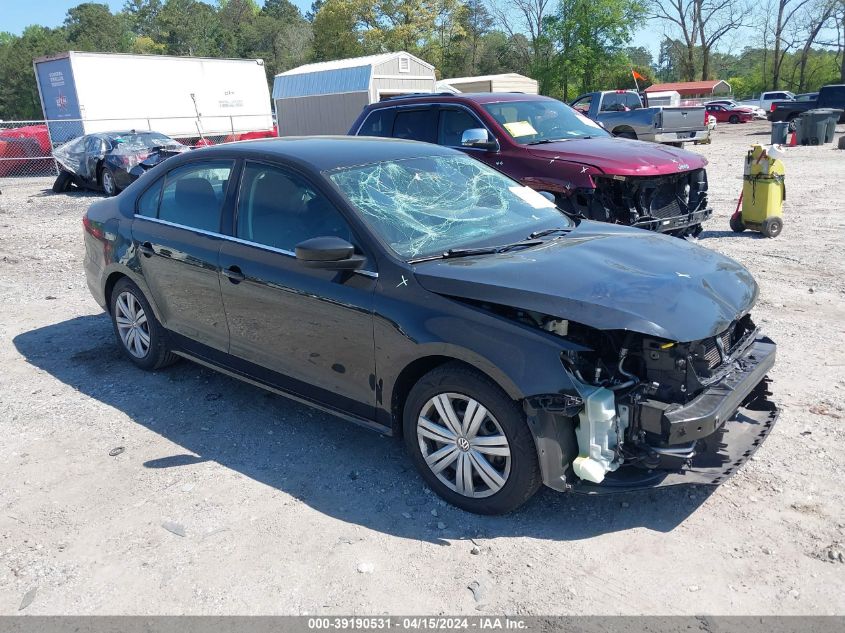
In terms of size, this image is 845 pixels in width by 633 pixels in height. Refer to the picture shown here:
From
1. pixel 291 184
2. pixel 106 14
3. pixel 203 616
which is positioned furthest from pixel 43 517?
pixel 106 14

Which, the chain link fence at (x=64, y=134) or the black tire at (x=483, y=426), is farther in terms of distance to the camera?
the chain link fence at (x=64, y=134)

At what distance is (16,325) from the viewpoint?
273 inches

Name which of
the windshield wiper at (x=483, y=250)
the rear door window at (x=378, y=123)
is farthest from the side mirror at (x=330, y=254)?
the rear door window at (x=378, y=123)

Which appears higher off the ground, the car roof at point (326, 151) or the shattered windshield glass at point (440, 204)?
the car roof at point (326, 151)

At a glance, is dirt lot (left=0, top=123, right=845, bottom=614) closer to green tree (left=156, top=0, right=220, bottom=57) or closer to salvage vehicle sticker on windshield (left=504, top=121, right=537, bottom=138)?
salvage vehicle sticker on windshield (left=504, top=121, right=537, bottom=138)

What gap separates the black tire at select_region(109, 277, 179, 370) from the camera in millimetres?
5215

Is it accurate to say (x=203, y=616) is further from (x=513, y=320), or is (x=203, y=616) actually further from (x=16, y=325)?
(x=16, y=325)

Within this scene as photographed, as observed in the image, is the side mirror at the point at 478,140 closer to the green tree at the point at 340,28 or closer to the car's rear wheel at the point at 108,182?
the car's rear wheel at the point at 108,182

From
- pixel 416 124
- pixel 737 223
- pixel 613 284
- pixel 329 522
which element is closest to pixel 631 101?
pixel 737 223

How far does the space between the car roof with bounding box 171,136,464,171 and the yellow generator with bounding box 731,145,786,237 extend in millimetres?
6075

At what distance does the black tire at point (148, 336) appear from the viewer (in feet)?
17.1

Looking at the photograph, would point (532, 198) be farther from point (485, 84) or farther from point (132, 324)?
point (485, 84)

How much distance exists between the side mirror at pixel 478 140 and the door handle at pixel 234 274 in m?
4.25

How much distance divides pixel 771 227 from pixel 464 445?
7.65 metres
